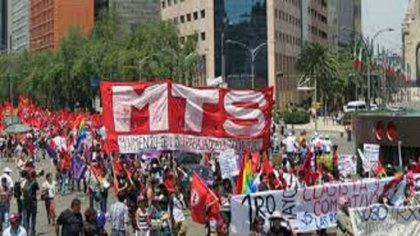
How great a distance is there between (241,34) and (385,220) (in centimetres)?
9506

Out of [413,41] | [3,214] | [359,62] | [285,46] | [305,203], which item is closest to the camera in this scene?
[305,203]

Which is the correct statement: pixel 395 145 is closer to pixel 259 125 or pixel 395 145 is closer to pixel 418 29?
pixel 259 125

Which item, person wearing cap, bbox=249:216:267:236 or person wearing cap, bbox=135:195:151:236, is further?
person wearing cap, bbox=135:195:151:236

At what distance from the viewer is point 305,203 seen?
15.7 metres

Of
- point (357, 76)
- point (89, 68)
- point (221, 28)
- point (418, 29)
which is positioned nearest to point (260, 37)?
point (221, 28)

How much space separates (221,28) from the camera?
350 feet

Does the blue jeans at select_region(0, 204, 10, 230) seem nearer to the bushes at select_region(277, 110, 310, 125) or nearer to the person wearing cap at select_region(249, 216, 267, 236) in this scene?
the person wearing cap at select_region(249, 216, 267, 236)

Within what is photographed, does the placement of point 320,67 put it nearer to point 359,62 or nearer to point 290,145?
point 359,62

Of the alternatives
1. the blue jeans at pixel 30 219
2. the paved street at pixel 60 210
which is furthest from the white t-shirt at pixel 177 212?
the blue jeans at pixel 30 219

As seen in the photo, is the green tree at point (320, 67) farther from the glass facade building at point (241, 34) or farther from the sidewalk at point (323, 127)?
the sidewalk at point (323, 127)

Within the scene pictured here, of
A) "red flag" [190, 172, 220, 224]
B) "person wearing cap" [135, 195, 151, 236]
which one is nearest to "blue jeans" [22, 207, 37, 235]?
"red flag" [190, 172, 220, 224]

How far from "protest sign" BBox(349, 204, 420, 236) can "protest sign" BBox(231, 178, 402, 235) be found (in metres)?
1.91

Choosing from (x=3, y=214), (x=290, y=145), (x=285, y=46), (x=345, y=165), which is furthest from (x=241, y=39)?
(x=3, y=214)

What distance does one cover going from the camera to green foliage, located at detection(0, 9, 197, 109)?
83.1 metres
